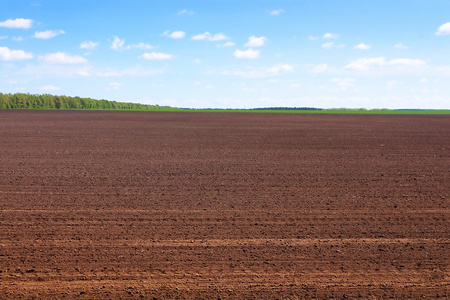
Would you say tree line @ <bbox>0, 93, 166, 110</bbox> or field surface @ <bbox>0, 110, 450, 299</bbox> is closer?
field surface @ <bbox>0, 110, 450, 299</bbox>

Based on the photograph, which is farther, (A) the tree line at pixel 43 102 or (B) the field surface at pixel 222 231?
(A) the tree line at pixel 43 102

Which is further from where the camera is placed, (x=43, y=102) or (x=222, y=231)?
(x=43, y=102)

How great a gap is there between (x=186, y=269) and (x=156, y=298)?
67 cm

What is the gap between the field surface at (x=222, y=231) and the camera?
14.4 ft

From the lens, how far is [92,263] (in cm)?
483

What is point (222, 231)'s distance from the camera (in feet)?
19.4

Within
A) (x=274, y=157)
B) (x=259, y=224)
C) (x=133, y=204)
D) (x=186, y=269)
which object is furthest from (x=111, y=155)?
(x=186, y=269)

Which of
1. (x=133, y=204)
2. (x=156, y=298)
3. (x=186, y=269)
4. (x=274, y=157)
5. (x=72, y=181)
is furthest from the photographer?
(x=274, y=157)

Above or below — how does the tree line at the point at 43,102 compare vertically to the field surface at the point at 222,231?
above

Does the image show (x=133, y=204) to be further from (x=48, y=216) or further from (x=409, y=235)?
(x=409, y=235)

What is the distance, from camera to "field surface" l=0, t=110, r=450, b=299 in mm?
4379

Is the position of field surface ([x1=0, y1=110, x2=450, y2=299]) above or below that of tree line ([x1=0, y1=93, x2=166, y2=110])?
below

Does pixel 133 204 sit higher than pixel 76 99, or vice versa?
pixel 76 99

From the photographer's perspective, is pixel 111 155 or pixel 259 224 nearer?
pixel 259 224
